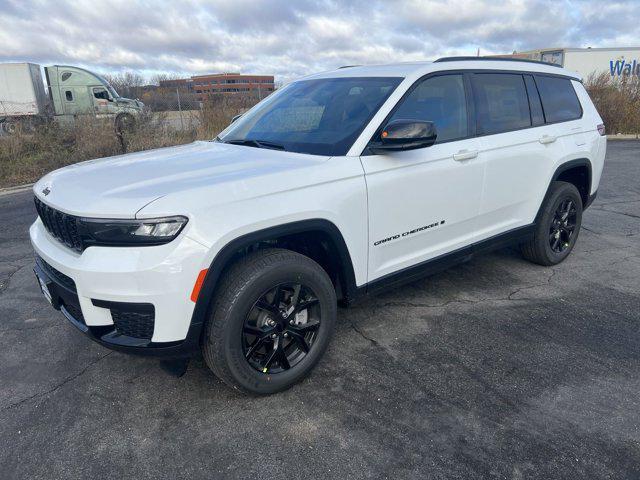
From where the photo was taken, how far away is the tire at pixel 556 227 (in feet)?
14.4

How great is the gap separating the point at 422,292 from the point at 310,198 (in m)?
1.93

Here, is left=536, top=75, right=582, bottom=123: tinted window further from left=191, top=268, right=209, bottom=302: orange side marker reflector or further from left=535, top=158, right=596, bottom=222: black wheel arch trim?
left=191, top=268, right=209, bottom=302: orange side marker reflector

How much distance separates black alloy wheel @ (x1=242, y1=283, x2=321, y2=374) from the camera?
8.63 ft

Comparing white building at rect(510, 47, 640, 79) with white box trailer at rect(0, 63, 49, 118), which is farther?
white building at rect(510, 47, 640, 79)

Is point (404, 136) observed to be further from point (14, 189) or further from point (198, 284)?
point (14, 189)

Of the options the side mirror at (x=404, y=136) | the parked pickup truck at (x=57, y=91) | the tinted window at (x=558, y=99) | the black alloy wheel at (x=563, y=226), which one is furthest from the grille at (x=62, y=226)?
the parked pickup truck at (x=57, y=91)

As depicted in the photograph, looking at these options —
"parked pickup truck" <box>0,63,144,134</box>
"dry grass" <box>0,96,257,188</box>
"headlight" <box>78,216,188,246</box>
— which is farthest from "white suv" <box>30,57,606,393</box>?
"parked pickup truck" <box>0,63,144,134</box>

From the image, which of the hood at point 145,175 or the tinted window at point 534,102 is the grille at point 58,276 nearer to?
the hood at point 145,175

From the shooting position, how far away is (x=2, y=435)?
8.15ft

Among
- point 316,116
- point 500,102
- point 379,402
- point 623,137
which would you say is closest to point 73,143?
point 316,116

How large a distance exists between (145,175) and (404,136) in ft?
4.89

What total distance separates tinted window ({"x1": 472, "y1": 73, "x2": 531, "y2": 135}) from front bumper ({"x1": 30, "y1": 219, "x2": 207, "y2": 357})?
2536mm

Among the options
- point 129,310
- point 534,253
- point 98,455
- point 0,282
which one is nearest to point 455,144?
point 534,253

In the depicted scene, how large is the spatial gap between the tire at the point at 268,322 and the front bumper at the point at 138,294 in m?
0.16
